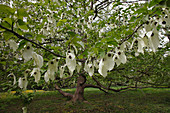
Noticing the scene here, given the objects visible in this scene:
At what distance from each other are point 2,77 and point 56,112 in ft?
7.04

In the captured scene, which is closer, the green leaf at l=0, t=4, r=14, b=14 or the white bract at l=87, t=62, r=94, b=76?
the green leaf at l=0, t=4, r=14, b=14

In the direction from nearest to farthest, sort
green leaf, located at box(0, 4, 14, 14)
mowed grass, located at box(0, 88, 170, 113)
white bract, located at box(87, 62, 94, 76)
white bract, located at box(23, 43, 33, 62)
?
green leaf, located at box(0, 4, 14, 14) → white bract, located at box(23, 43, 33, 62) → white bract, located at box(87, 62, 94, 76) → mowed grass, located at box(0, 88, 170, 113)

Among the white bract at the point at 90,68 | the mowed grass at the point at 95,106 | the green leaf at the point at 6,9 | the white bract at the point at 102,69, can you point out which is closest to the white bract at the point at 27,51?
the green leaf at the point at 6,9

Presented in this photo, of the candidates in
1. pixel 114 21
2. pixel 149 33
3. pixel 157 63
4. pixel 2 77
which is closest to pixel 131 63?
pixel 157 63

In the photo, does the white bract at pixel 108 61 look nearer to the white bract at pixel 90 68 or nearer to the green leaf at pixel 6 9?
the white bract at pixel 90 68

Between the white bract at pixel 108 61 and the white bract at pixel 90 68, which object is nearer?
the white bract at pixel 108 61

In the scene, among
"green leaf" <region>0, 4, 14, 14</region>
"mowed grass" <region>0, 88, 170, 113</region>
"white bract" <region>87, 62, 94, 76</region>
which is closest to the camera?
"green leaf" <region>0, 4, 14, 14</region>

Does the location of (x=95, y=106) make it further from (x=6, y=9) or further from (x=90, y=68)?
(x=6, y=9)

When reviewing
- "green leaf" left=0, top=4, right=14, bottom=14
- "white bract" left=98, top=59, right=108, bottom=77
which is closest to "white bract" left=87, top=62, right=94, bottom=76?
"white bract" left=98, top=59, right=108, bottom=77

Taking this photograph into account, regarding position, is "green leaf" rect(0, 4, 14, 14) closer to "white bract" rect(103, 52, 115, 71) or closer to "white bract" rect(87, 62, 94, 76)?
"white bract" rect(103, 52, 115, 71)

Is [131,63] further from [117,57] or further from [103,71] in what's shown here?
[103,71]

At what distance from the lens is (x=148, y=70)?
12.1ft

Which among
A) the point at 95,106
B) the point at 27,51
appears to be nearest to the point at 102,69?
the point at 27,51

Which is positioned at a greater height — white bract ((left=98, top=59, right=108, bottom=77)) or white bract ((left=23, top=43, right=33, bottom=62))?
white bract ((left=23, top=43, right=33, bottom=62))
